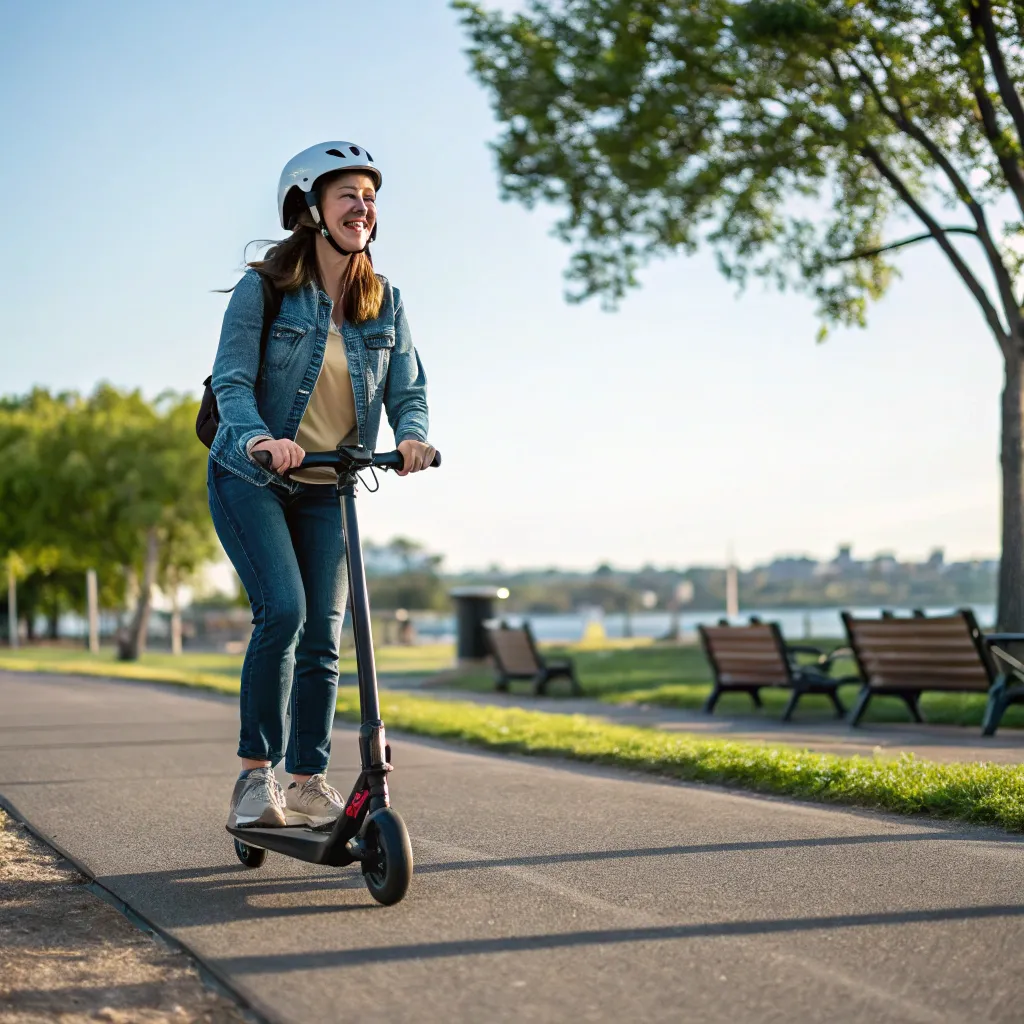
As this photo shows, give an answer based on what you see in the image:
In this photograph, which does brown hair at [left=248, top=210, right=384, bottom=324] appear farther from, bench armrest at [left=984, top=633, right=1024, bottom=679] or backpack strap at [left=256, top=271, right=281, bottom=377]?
bench armrest at [left=984, top=633, right=1024, bottom=679]

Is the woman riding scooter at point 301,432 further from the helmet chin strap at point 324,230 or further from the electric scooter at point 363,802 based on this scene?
the electric scooter at point 363,802

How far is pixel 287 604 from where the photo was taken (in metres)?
4.26

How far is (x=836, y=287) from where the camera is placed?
53.8ft

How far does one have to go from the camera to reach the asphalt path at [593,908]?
3082 millimetres

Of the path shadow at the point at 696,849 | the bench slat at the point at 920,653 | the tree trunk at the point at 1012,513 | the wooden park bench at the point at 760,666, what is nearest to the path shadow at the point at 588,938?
the path shadow at the point at 696,849

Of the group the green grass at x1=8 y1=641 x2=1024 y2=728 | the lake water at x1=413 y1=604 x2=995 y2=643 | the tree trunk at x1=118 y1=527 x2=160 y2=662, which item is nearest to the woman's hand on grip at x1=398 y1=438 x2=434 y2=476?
the green grass at x1=8 y1=641 x2=1024 y2=728

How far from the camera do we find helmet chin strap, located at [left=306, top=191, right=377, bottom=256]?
436 cm

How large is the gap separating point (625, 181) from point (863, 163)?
2.63 meters

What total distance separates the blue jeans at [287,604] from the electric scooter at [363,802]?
20 centimetres

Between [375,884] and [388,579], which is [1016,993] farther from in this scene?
[388,579]

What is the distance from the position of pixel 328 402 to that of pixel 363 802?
125cm

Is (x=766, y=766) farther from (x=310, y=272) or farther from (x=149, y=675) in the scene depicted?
(x=149, y=675)

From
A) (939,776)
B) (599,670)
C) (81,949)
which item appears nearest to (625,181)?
(599,670)

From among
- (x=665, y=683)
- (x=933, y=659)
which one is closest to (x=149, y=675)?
(x=665, y=683)
